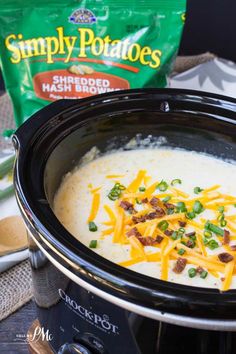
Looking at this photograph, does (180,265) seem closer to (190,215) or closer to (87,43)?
(190,215)

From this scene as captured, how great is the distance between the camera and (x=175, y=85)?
5.19 feet

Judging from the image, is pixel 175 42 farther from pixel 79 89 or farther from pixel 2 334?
pixel 2 334

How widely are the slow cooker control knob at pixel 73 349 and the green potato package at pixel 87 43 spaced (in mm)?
732

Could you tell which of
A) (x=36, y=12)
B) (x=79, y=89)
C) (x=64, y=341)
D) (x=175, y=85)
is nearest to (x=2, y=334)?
(x=64, y=341)

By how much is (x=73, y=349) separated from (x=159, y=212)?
0.90ft

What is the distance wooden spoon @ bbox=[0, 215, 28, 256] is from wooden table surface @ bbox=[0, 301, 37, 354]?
118mm

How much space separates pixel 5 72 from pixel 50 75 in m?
0.12

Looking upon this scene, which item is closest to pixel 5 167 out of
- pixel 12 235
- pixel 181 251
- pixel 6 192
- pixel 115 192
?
pixel 6 192

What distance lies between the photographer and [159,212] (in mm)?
899

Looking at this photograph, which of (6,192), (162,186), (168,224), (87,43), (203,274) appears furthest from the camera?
(87,43)

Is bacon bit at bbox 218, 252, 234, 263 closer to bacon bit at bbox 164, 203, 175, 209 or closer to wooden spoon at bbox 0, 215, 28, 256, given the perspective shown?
bacon bit at bbox 164, 203, 175, 209

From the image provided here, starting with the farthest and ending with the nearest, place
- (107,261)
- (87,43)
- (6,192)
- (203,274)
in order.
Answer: (87,43) < (6,192) < (203,274) < (107,261)

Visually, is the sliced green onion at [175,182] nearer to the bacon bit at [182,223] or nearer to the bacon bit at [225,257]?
the bacon bit at [182,223]

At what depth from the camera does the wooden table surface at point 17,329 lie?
36.0 inches
